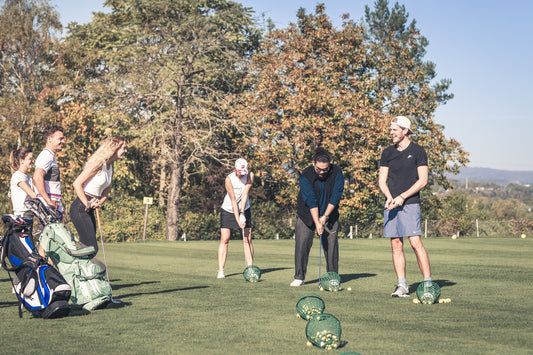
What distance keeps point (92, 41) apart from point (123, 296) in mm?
37890

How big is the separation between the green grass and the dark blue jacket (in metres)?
1.18

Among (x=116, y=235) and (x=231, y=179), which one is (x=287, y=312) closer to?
(x=231, y=179)

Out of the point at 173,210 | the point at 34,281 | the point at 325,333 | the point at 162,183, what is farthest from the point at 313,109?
the point at 325,333

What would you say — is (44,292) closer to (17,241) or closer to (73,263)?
(73,263)

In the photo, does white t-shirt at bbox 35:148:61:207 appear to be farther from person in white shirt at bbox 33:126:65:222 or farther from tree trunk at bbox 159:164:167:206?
tree trunk at bbox 159:164:167:206

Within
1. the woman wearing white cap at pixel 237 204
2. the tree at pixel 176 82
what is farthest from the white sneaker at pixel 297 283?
the tree at pixel 176 82

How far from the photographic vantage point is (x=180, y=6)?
39969mm

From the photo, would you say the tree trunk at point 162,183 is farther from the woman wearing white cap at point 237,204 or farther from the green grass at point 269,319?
the woman wearing white cap at point 237,204

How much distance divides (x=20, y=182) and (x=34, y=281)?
256 centimetres

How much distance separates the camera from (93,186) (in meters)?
8.77

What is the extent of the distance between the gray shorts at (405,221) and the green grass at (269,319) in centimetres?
92

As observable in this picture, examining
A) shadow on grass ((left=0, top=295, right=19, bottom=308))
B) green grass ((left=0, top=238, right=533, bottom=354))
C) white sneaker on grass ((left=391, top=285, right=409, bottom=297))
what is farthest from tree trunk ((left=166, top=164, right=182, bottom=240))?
white sneaker on grass ((left=391, top=285, right=409, bottom=297))

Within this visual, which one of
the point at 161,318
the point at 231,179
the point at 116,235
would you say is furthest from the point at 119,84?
the point at 161,318

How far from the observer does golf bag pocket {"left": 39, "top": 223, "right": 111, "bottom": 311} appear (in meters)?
7.84
